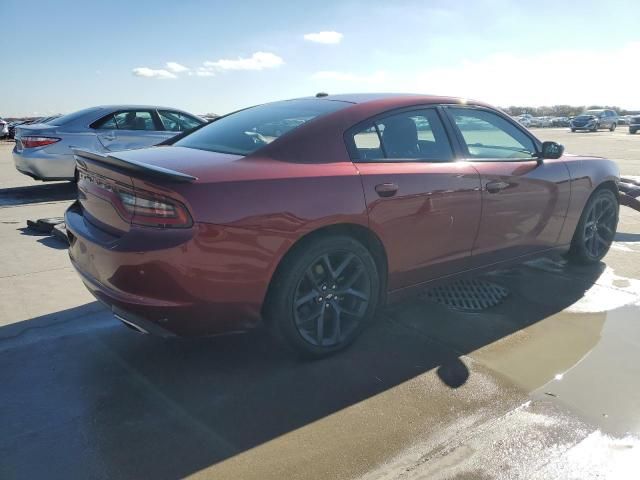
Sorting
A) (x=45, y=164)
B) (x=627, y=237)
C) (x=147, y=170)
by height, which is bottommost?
(x=627, y=237)

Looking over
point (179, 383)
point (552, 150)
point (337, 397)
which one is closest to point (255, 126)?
point (179, 383)

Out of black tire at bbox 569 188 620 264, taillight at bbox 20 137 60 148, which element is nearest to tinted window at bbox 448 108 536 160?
black tire at bbox 569 188 620 264

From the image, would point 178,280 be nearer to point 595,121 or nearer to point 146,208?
point 146,208

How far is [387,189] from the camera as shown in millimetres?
3131

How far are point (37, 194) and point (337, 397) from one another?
26.4 feet

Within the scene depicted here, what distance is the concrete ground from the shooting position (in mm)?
2289

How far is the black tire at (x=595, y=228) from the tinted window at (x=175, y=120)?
643 centimetres

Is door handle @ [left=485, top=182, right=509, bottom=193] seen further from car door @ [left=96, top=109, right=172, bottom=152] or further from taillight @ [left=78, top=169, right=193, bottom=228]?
car door @ [left=96, top=109, right=172, bottom=152]

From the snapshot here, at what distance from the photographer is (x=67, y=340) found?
11.0ft

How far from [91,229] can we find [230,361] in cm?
110

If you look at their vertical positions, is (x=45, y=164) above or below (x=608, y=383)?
above

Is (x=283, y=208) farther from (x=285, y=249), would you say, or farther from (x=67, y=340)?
(x=67, y=340)

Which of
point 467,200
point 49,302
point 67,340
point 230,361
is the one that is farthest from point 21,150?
point 467,200

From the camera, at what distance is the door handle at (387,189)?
3.10 metres
